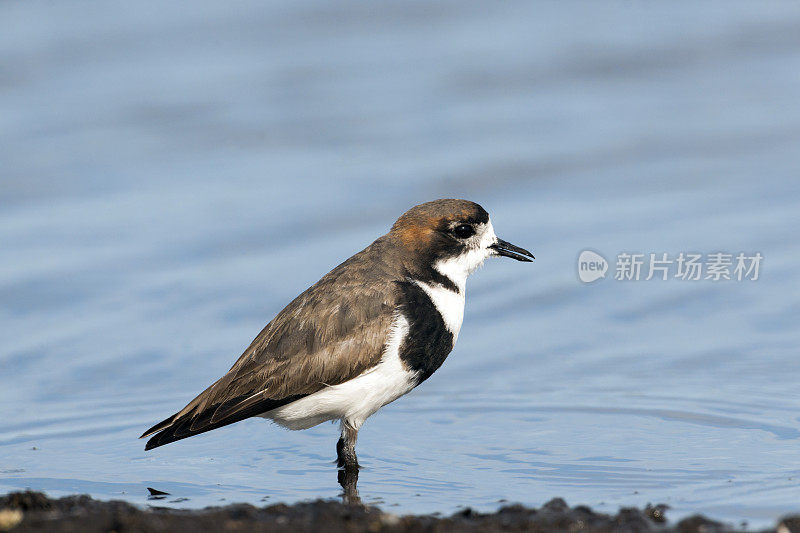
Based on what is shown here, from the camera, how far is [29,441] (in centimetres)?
912

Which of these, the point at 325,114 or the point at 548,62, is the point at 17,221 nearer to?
the point at 325,114

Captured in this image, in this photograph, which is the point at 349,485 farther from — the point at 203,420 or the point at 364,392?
the point at 203,420

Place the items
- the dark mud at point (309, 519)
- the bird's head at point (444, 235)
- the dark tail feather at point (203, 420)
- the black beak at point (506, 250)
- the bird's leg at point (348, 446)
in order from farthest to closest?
the black beak at point (506, 250) → the bird's head at point (444, 235) → the bird's leg at point (348, 446) → the dark tail feather at point (203, 420) → the dark mud at point (309, 519)

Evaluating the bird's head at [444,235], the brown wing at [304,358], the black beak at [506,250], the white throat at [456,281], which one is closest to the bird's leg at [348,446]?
the brown wing at [304,358]

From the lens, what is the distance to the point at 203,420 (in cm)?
788

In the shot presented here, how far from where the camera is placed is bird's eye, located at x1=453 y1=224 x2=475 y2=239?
848 cm

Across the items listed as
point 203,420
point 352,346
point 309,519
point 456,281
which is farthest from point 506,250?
point 309,519

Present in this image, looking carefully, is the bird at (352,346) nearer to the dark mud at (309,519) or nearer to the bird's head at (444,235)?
the bird's head at (444,235)

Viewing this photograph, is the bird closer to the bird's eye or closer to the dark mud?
the bird's eye

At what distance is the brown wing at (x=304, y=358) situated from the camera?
7.88 m


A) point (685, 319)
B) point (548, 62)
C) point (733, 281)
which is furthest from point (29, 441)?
point (548, 62)

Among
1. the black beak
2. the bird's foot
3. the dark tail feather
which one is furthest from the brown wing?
the black beak

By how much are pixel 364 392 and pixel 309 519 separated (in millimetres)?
2052

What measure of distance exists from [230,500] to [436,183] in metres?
7.38
